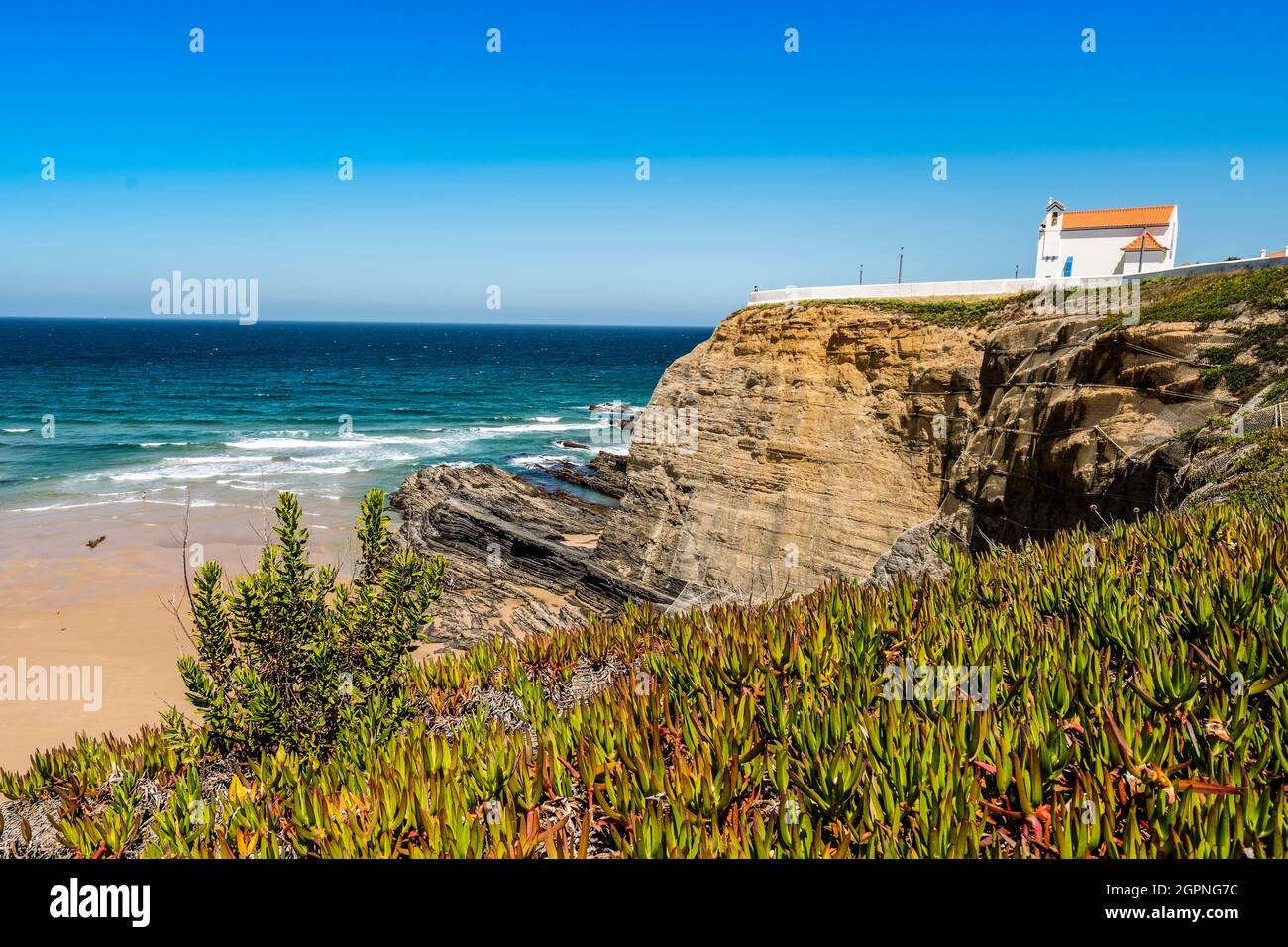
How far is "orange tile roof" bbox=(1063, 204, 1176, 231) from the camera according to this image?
A: 28531mm

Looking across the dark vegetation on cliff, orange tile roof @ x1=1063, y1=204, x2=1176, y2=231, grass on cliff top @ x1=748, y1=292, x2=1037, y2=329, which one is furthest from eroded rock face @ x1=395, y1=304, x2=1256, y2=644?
orange tile roof @ x1=1063, y1=204, x2=1176, y2=231

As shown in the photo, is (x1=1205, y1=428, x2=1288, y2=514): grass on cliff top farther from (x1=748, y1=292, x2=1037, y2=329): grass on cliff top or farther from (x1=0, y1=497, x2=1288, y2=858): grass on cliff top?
(x1=748, y1=292, x2=1037, y2=329): grass on cliff top

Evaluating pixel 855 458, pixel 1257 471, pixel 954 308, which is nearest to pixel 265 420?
pixel 855 458

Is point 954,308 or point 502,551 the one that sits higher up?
point 954,308

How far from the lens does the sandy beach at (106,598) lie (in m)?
16.0

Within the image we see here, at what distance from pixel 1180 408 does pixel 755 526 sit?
11.8m

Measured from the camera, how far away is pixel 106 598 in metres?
23.1

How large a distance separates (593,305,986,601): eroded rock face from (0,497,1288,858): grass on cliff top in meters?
13.6

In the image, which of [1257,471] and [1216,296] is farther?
[1216,296]

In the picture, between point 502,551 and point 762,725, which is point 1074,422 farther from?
point 502,551

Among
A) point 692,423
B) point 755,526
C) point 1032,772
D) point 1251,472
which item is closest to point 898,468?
point 755,526

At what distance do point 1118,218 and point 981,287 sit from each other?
40.7 ft

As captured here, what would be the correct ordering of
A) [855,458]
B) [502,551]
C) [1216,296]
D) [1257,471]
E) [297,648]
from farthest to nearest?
1. [502,551]
2. [855,458]
3. [1216,296]
4. [1257,471]
5. [297,648]
